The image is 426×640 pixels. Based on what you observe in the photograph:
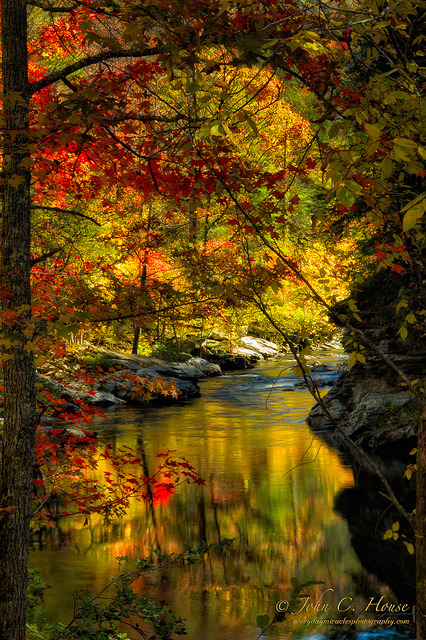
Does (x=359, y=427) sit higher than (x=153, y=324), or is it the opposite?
(x=153, y=324)

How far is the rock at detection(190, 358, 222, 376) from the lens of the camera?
26.5 m

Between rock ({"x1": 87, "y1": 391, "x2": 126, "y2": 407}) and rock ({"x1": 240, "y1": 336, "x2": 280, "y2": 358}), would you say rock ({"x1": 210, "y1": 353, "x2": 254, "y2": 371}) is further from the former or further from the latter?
rock ({"x1": 87, "y1": 391, "x2": 126, "y2": 407})

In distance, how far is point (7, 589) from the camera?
3785 millimetres

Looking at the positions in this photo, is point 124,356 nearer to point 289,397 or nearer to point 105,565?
point 289,397

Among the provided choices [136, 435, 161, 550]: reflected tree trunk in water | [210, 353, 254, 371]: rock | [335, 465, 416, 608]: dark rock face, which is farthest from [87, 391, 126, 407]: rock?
[210, 353, 254, 371]: rock

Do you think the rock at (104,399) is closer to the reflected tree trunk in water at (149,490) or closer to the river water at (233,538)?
the river water at (233,538)

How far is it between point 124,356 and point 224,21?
60.8ft

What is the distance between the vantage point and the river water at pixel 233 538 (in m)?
6.46

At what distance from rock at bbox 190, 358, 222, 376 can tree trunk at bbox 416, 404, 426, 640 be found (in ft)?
79.4

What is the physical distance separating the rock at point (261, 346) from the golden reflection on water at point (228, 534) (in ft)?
61.3

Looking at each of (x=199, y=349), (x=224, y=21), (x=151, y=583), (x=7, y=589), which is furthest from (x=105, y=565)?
(x=199, y=349)

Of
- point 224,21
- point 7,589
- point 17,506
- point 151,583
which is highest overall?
point 224,21

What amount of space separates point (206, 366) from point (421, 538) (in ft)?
82.2

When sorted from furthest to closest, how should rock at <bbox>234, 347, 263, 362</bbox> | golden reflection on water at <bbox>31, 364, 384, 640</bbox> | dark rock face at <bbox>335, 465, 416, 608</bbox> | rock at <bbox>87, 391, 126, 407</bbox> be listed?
1. rock at <bbox>234, 347, 263, 362</bbox>
2. rock at <bbox>87, 391, 126, 407</bbox>
3. dark rock face at <bbox>335, 465, 416, 608</bbox>
4. golden reflection on water at <bbox>31, 364, 384, 640</bbox>
